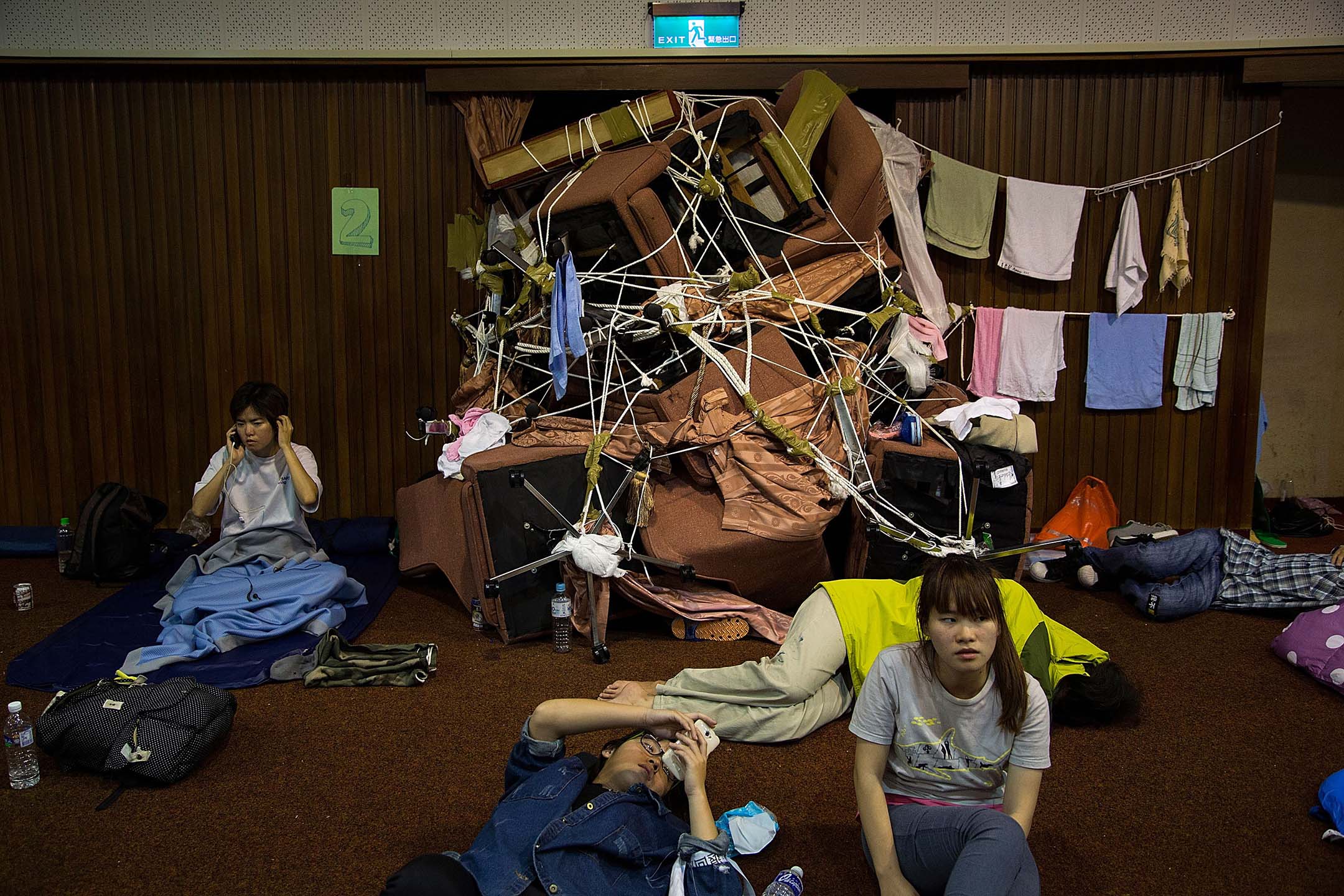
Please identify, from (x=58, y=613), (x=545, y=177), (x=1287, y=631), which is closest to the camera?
(x=1287, y=631)

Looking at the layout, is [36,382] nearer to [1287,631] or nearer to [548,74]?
[548,74]

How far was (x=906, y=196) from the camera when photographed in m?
4.96

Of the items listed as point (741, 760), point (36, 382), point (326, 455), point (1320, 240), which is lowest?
point (741, 760)

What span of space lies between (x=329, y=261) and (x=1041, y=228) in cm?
363

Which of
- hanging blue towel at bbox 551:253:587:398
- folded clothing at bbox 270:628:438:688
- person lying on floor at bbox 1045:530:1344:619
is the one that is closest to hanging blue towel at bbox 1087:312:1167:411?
person lying on floor at bbox 1045:530:1344:619

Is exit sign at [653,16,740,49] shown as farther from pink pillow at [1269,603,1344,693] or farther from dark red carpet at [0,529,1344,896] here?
pink pillow at [1269,603,1344,693]

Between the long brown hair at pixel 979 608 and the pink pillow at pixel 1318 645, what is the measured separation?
1.87 metres

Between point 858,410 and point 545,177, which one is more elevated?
point 545,177

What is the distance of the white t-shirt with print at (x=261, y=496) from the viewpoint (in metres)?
3.98

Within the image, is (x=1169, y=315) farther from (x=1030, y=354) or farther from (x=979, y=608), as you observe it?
(x=979, y=608)

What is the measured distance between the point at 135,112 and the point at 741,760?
4540 mm

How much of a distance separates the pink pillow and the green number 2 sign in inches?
173

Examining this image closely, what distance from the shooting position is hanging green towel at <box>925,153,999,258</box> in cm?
498

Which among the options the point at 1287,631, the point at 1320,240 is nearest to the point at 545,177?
the point at 1287,631
